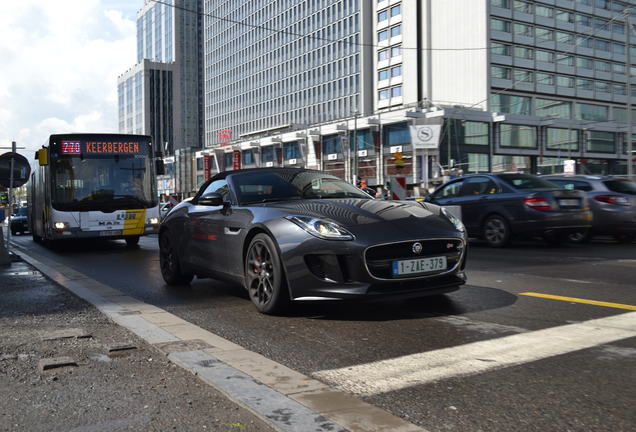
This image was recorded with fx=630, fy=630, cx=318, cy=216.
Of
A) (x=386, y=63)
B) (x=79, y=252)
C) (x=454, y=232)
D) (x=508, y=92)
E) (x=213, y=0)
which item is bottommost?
(x=79, y=252)

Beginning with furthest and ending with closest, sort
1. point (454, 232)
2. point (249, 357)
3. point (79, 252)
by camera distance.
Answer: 1. point (79, 252)
2. point (454, 232)
3. point (249, 357)

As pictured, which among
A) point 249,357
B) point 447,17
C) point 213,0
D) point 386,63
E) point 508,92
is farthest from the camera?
point 213,0

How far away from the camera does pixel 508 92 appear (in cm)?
6144

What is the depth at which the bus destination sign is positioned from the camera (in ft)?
48.6

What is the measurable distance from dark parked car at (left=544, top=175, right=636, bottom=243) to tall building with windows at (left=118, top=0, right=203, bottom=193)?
13339 cm

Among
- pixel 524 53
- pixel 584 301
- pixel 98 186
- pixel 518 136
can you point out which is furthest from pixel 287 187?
pixel 524 53

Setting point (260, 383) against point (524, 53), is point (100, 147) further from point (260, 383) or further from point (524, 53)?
point (524, 53)

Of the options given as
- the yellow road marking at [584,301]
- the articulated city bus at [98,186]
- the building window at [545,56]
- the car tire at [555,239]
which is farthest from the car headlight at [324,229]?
the building window at [545,56]

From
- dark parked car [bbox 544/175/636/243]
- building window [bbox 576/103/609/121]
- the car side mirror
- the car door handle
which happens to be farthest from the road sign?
building window [bbox 576/103/609/121]

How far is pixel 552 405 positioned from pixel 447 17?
67856mm

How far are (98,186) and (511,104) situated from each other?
53969mm

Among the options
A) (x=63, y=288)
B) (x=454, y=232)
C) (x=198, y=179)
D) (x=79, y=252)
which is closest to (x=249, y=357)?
(x=454, y=232)

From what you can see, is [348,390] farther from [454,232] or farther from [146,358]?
[454,232]

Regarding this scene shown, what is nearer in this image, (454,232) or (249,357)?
(249,357)
